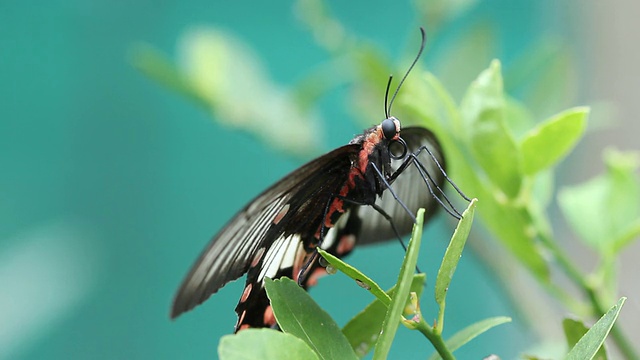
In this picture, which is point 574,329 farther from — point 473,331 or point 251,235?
point 251,235

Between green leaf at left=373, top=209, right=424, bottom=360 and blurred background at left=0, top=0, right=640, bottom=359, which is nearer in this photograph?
green leaf at left=373, top=209, right=424, bottom=360

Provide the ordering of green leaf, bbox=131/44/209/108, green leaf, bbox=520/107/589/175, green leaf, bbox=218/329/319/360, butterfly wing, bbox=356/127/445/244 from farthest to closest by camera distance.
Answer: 1. green leaf, bbox=131/44/209/108
2. butterfly wing, bbox=356/127/445/244
3. green leaf, bbox=520/107/589/175
4. green leaf, bbox=218/329/319/360

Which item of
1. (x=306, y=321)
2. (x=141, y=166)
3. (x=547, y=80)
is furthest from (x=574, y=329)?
(x=141, y=166)

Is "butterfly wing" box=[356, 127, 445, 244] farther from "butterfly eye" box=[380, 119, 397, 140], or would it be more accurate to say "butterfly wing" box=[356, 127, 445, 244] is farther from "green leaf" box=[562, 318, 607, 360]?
"green leaf" box=[562, 318, 607, 360]

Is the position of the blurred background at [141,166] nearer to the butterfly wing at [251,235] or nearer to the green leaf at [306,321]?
the butterfly wing at [251,235]

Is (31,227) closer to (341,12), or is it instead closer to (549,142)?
(341,12)

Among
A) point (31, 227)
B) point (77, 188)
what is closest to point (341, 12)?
point (77, 188)

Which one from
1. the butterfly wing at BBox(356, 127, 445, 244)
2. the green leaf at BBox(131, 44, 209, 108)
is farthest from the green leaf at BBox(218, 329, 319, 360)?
the green leaf at BBox(131, 44, 209, 108)

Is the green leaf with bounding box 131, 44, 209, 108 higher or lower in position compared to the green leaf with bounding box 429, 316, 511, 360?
higher
